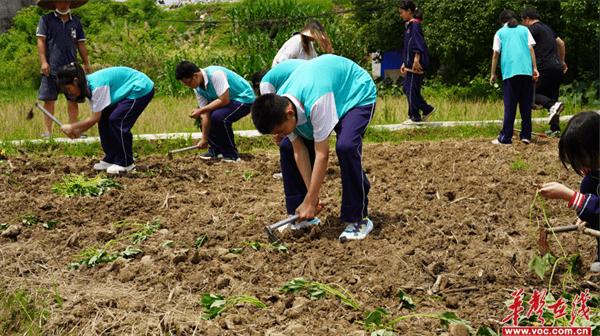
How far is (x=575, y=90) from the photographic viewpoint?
41.5ft

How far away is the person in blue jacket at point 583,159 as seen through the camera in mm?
3789

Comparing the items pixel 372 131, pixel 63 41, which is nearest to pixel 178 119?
pixel 63 41

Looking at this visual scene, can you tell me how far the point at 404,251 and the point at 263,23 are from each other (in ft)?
45.7

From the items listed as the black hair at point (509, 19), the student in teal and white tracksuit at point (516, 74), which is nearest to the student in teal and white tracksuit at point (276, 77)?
the student in teal and white tracksuit at point (516, 74)

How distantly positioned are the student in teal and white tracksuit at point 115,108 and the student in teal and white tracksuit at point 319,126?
8.72 ft

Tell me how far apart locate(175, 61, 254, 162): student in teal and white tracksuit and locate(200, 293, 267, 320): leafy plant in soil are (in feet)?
12.2

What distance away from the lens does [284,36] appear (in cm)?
1719

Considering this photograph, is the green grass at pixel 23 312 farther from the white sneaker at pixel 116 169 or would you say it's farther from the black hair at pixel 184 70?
the black hair at pixel 184 70

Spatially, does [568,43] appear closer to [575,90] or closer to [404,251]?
[575,90]

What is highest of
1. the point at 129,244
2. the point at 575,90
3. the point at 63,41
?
the point at 63,41

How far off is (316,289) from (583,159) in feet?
4.85

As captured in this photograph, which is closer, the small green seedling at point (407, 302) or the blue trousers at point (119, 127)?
the small green seedling at point (407, 302)

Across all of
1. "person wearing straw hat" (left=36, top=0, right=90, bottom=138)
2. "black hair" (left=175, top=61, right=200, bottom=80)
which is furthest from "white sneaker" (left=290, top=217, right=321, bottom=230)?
"person wearing straw hat" (left=36, top=0, right=90, bottom=138)

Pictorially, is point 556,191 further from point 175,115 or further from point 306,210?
point 175,115
